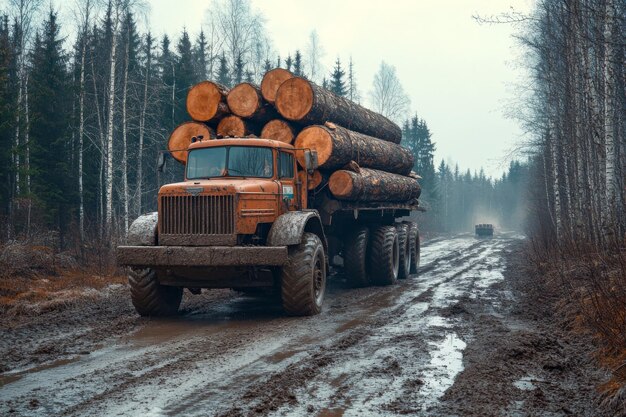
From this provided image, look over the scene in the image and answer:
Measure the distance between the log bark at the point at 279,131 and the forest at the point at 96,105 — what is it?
6647 mm

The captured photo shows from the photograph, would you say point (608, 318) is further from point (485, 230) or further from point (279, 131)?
point (485, 230)

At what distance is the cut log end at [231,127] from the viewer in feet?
35.8

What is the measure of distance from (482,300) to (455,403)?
6.05 m

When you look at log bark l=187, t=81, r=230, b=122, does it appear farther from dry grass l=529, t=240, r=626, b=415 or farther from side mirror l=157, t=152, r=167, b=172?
dry grass l=529, t=240, r=626, b=415

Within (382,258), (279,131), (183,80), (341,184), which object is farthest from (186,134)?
(183,80)

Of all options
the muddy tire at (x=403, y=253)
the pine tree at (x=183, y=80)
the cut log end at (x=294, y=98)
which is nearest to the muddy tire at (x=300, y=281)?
the cut log end at (x=294, y=98)

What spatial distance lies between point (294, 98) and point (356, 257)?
3.74m

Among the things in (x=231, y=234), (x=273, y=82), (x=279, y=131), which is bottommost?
(x=231, y=234)

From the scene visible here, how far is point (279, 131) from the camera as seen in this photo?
1088cm

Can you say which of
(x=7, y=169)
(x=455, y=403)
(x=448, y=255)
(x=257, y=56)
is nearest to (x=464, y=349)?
(x=455, y=403)

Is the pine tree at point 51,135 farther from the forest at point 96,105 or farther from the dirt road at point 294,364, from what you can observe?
the dirt road at point 294,364

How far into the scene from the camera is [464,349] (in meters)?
6.29

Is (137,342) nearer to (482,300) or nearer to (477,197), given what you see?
(482,300)

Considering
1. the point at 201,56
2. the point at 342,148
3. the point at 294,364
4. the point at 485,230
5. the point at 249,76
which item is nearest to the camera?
the point at 294,364
